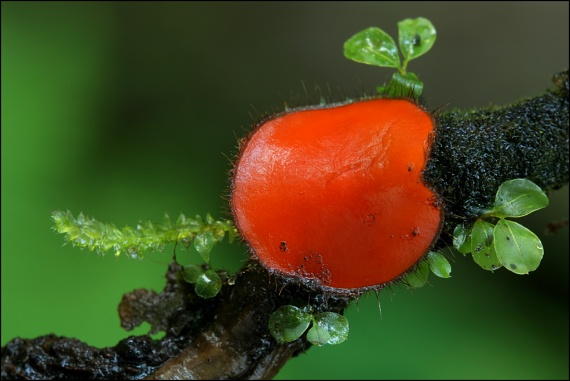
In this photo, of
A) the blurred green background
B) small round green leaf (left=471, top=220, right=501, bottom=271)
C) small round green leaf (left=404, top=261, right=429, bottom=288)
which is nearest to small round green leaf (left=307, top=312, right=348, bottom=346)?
small round green leaf (left=404, top=261, right=429, bottom=288)

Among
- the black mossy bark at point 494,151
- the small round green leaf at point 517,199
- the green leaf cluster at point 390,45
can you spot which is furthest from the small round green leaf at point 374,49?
the small round green leaf at point 517,199

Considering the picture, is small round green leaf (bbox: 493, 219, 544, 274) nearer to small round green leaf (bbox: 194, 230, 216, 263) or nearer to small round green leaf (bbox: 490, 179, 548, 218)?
small round green leaf (bbox: 490, 179, 548, 218)

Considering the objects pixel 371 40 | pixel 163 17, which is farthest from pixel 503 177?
pixel 163 17

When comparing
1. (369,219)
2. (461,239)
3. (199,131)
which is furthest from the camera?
(199,131)

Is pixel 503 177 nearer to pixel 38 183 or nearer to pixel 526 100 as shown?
pixel 526 100

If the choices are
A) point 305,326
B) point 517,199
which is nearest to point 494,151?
point 517,199

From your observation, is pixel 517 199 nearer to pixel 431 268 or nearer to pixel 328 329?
pixel 431 268

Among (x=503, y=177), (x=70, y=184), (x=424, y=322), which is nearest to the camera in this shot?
(x=503, y=177)
